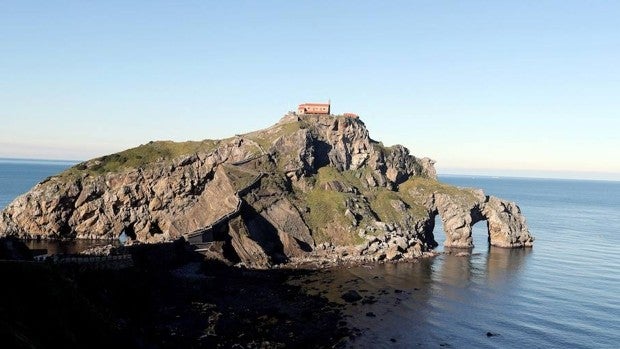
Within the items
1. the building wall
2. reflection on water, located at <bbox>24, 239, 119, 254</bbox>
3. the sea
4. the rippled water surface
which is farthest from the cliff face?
the rippled water surface

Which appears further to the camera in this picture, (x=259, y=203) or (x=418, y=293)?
(x=259, y=203)

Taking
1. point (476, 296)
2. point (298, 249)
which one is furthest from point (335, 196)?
point (476, 296)

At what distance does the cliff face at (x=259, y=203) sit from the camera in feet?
393

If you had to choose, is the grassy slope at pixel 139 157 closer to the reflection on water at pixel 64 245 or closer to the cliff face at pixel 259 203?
the cliff face at pixel 259 203

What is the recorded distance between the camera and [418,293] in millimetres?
94250

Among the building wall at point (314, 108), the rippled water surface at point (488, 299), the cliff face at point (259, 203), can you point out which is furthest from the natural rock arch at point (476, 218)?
the building wall at point (314, 108)

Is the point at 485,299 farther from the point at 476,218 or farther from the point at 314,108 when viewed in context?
the point at 314,108

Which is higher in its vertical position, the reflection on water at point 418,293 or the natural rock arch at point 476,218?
the natural rock arch at point 476,218

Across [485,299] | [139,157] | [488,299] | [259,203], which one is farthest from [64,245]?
[488,299]

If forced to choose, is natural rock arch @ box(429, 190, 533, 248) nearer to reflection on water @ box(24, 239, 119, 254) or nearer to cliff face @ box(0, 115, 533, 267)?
cliff face @ box(0, 115, 533, 267)

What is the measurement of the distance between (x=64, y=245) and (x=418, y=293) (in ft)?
287

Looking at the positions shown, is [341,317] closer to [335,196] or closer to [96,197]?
[335,196]

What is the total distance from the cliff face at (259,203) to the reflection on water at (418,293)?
1307 cm

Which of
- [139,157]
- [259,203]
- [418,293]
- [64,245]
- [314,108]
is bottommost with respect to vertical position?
[418,293]
